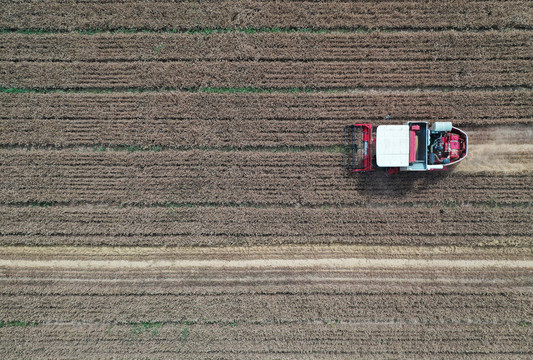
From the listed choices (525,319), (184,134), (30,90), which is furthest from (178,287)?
(525,319)

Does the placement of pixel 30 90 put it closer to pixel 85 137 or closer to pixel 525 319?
pixel 85 137

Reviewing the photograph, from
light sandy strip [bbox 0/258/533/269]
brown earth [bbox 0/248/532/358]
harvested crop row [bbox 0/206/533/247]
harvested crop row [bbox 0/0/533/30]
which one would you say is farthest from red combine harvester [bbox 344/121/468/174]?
harvested crop row [bbox 0/0/533/30]

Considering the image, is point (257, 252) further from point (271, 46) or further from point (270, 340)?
point (271, 46)

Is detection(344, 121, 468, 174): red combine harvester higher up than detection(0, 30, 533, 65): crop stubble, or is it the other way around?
detection(0, 30, 533, 65): crop stubble

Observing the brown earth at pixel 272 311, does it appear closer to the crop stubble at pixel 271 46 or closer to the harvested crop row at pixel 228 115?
the harvested crop row at pixel 228 115

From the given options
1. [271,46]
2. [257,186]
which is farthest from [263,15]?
[257,186]

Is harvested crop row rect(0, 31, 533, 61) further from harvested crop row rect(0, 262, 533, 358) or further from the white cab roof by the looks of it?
harvested crop row rect(0, 262, 533, 358)

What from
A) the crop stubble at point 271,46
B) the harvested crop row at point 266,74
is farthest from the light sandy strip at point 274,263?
the crop stubble at point 271,46
